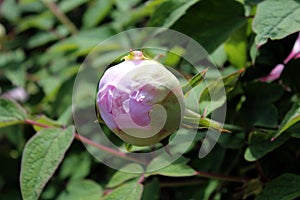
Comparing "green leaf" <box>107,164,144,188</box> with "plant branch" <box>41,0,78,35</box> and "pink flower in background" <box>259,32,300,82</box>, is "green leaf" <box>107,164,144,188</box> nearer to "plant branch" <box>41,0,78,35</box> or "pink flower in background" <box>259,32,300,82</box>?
"pink flower in background" <box>259,32,300,82</box>

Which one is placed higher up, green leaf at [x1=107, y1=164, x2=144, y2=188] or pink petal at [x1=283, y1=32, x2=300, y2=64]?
pink petal at [x1=283, y1=32, x2=300, y2=64]

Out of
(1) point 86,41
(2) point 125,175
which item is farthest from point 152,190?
(1) point 86,41

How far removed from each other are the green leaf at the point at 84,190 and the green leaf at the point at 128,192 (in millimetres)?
79

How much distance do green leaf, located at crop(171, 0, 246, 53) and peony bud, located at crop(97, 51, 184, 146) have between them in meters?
0.27

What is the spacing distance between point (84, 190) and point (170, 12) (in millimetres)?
322

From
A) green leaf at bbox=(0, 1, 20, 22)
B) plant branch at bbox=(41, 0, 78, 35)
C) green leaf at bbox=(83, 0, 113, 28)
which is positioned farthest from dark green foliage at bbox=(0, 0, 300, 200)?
green leaf at bbox=(0, 1, 20, 22)

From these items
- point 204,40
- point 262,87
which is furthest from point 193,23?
point 262,87

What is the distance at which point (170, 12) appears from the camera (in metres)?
Answer: 0.87

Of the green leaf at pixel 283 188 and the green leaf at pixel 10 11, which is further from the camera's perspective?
the green leaf at pixel 10 11

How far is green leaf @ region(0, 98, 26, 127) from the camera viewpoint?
33.3 inches

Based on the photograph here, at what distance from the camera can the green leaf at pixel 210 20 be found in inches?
33.5

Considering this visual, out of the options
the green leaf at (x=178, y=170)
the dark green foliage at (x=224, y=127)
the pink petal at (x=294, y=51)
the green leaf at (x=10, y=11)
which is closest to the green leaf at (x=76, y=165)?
the dark green foliage at (x=224, y=127)

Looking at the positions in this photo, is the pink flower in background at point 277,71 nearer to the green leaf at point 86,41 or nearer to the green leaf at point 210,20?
the green leaf at point 210,20

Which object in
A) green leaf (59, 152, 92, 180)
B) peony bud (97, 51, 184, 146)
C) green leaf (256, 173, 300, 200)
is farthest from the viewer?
green leaf (59, 152, 92, 180)
